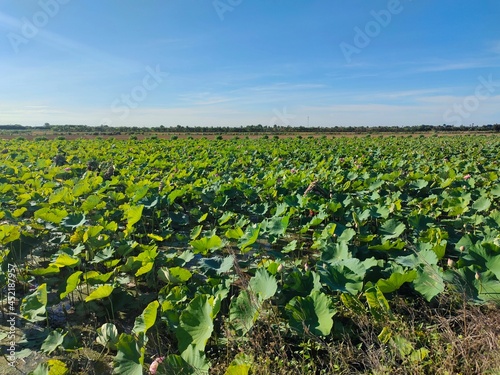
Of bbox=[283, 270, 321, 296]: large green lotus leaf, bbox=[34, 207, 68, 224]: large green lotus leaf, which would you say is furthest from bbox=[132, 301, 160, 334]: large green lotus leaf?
bbox=[34, 207, 68, 224]: large green lotus leaf

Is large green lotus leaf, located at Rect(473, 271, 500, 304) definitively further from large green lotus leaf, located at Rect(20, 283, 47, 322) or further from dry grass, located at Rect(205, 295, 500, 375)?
large green lotus leaf, located at Rect(20, 283, 47, 322)

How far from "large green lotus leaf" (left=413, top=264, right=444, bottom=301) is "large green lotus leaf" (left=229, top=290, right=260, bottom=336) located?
1.07 metres

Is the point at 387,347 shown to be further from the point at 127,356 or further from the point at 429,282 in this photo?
the point at 127,356

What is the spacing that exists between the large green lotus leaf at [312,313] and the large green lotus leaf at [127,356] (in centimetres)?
89

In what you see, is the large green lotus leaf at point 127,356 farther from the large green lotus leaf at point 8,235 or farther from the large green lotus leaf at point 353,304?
the large green lotus leaf at point 8,235

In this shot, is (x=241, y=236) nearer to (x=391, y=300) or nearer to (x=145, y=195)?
(x=391, y=300)

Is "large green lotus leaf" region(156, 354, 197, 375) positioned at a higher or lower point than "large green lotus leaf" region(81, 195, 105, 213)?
lower

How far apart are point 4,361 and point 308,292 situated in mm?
2040

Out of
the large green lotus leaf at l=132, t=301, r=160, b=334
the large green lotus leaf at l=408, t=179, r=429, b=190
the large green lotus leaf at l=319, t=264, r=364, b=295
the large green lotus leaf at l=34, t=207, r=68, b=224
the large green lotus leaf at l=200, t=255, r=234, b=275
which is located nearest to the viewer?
the large green lotus leaf at l=132, t=301, r=160, b=334

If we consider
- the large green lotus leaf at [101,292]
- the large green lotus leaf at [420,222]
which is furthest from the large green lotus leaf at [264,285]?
the large green lotus leaf at [420,222]

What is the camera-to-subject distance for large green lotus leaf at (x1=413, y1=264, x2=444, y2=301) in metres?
2.09

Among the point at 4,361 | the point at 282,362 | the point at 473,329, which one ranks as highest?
the point at 473,329

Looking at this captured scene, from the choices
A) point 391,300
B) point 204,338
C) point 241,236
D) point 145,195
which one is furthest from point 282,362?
point 145,195

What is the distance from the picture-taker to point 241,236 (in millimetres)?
3234
